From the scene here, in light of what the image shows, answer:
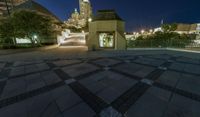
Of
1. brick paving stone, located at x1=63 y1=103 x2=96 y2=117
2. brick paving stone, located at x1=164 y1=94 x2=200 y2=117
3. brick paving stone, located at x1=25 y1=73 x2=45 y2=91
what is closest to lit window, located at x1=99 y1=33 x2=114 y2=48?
brick paving stone, located at x1=25 y1=73 x2=45 y2=91

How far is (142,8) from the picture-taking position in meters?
89.6

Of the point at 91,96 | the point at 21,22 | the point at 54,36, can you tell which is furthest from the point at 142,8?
the point at 91,96

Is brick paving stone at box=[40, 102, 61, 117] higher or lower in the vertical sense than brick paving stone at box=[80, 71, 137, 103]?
lower

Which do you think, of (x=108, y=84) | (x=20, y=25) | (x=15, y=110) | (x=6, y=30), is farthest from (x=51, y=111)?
(x=6, y=30)

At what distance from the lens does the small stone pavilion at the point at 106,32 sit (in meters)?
12.9

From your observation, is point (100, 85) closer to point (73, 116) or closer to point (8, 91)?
point (73, 116)

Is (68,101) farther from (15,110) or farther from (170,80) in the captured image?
(170,80)

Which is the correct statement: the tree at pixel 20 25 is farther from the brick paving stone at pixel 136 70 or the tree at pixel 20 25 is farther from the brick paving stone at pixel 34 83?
the brick paving stone at pixel 136 70

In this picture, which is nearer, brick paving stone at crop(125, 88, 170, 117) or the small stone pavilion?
brick paving stone at crop(125, 88, 170, 117)

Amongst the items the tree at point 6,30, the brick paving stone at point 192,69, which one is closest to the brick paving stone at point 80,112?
the brick paving stone at point 192,69

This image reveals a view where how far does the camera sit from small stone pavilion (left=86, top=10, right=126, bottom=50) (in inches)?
509

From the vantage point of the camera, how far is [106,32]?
13.4 meters

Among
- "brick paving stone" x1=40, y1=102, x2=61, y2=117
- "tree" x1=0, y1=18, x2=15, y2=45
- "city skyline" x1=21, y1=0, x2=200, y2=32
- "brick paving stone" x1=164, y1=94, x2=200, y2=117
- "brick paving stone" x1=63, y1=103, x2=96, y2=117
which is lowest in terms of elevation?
"brick paving stone" x1=164, y1=94, x2=200, y2=117

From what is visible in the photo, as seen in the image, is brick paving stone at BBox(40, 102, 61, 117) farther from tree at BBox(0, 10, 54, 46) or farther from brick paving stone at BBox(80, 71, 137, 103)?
tree at BBox(0, 10, 54, 46)
